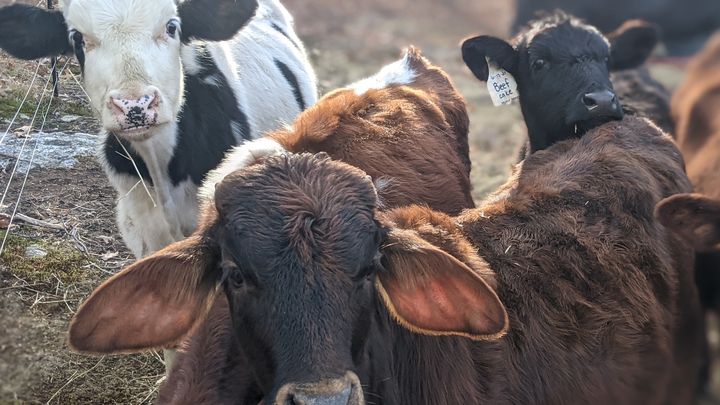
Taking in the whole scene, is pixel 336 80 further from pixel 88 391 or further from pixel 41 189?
pixel 88 391

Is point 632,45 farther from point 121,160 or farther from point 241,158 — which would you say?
point 241,158

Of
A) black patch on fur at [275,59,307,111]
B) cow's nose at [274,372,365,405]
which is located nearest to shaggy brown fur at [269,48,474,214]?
black patch on fur at [275,59,307,111]

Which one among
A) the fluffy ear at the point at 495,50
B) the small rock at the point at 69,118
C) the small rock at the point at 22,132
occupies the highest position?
the fluffy ear at the point at 495,50

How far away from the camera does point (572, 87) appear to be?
17.6 ft

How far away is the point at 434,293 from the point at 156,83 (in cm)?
207

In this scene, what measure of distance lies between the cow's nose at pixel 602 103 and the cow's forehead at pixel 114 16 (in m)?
2.56

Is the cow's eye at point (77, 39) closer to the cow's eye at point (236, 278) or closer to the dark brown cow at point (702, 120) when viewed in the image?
the cow's eye at point (236, 278)

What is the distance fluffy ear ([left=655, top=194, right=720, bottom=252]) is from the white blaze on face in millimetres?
2386

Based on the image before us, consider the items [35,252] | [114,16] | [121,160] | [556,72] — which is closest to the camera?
[114,16]

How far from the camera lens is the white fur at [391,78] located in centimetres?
493

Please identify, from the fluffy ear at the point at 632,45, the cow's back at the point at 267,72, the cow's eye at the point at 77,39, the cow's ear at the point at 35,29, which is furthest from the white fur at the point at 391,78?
the fluffy ear at the point at 632,45

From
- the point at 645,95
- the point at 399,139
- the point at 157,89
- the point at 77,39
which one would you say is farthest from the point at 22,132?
the point at 645,95

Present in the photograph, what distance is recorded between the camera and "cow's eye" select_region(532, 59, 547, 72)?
561 cm

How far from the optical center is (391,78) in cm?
516
